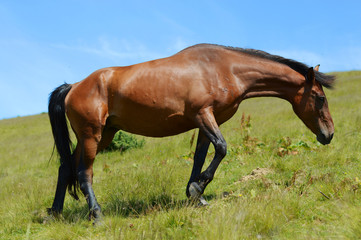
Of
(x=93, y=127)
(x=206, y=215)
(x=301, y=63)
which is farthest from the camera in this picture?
(x=301, y=63)

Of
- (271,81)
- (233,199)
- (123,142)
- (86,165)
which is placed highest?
(271,81)

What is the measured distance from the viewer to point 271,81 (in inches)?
207

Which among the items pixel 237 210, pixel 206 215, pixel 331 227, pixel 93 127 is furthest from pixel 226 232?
pixel 93 127

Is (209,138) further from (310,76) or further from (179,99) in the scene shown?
(310,76)

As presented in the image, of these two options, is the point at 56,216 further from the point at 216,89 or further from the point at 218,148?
the point at 216,89

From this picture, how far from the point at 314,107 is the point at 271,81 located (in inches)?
33.0

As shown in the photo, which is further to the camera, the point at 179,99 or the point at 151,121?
the point at 151,121

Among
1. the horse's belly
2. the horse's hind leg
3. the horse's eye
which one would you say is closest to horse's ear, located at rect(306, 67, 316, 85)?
the horse's eye

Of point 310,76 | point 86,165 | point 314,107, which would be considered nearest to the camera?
point 86,165

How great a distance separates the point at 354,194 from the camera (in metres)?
4.29

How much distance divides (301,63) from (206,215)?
2.97m

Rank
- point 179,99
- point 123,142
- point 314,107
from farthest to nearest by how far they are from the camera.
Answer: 1. point 123,142
2. point 314,107
3. point 179,99

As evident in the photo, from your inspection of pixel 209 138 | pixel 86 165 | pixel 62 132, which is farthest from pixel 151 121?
pixel 62 132

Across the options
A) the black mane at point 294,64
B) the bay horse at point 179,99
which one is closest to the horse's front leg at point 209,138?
the bay horse at point 179,99
